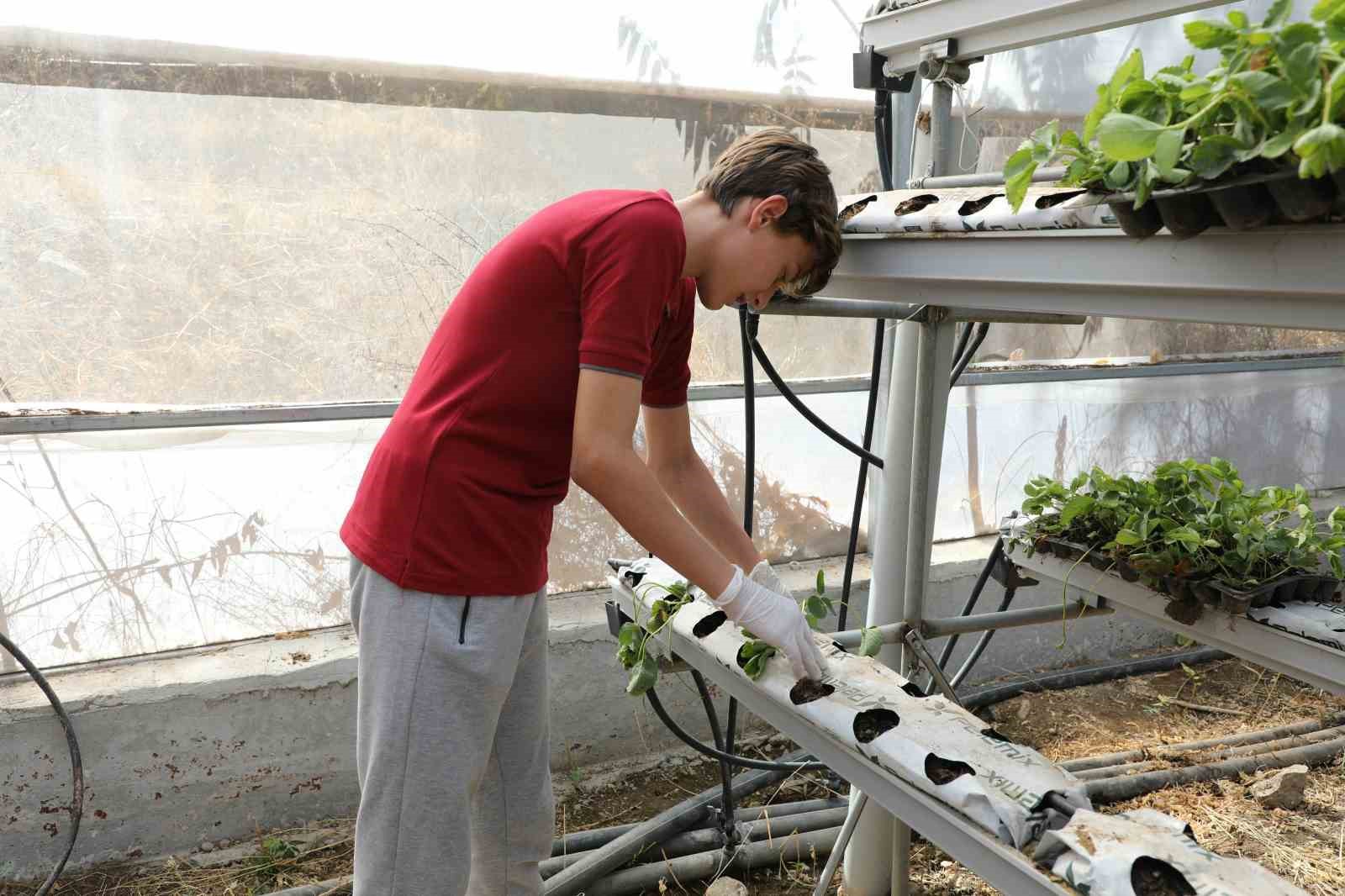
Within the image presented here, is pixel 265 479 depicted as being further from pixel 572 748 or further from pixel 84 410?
pixel 572 748

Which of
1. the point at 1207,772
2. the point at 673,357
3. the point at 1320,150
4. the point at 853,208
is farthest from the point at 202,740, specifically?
the point at 1207,772

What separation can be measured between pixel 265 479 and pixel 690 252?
4.42 ft

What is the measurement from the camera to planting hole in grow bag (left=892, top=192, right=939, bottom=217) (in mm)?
1123

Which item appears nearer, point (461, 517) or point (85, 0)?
point (461, 517)

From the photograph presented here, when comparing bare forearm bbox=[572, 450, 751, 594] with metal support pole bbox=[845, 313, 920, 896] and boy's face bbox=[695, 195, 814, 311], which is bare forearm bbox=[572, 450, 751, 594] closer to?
boy's face bbox=[695, 195, 814, 311]

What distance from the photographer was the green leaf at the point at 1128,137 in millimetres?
713

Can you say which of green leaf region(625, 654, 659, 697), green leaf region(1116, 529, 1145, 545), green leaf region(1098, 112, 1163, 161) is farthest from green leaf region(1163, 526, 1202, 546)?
green leaf region(1098, 112, 1163, 161)

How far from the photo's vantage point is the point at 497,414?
1.25 m

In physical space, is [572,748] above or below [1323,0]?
below

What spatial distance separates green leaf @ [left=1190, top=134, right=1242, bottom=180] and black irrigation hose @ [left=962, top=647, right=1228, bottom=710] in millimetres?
2223

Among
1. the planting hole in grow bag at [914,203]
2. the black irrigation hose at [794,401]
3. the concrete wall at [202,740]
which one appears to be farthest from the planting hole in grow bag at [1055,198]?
the concrete wall at [202,740]

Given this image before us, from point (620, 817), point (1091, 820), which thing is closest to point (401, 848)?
point (1091, 820)

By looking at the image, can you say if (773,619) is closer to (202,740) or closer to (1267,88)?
(1267,88)

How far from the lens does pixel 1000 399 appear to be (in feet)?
9.73
